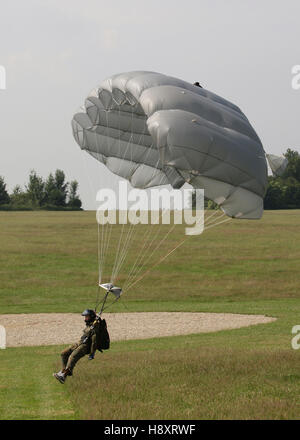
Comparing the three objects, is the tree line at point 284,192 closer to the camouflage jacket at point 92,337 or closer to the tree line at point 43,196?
the tree line at point 43,196

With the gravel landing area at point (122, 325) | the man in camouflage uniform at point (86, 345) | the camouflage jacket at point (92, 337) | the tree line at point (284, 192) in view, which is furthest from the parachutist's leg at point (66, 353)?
the tree line at point (284, 192)

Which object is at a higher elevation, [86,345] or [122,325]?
[86,345]

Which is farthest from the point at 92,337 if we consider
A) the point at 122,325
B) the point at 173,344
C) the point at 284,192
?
the point at 284,192

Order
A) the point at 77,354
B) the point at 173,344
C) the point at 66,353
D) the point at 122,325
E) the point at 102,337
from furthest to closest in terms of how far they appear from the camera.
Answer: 1. the point at 122,325
2. the point at 173,344
3. the point at 66,353
4. the point at 77,354
5. the point at 102,337

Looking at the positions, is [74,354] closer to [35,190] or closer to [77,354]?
[77,354]

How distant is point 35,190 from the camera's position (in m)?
125

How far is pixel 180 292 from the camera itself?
3675 centimetres

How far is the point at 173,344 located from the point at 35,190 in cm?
10636

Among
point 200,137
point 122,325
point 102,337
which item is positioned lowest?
point 122,325

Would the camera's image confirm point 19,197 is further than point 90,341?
Yes

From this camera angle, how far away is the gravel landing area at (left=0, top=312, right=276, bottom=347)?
2369cm

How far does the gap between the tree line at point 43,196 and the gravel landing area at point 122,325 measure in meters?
79.4

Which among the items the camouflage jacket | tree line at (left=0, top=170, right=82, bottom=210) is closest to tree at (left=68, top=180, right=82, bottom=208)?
tree line at (left=0, top=170, right=82, bottom=210)
